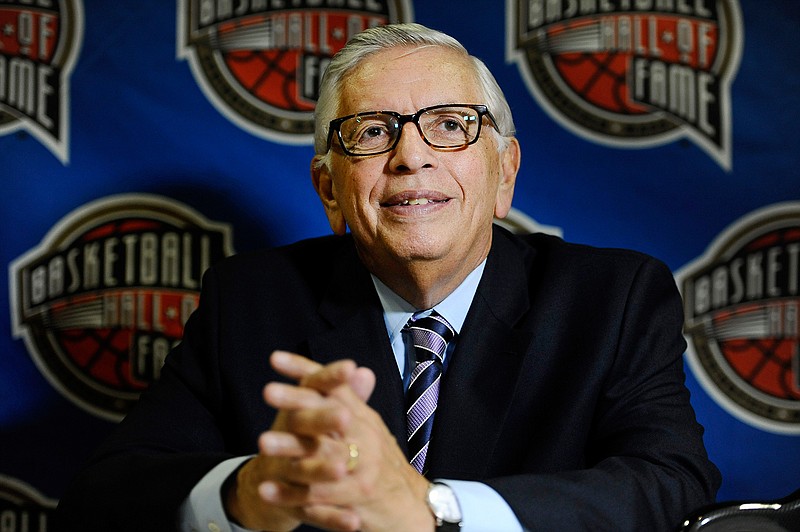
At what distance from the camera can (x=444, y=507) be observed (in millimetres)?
1181

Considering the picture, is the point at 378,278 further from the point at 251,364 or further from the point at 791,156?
the point at 791,156

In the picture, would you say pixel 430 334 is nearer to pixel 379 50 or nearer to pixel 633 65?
pixel 379 50

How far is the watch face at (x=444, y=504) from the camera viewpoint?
1.17 m

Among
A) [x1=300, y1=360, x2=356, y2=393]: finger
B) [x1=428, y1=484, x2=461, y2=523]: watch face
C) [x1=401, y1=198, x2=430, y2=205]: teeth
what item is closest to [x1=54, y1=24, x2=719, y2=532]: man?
[x1=401, y1=198, x2=430, y2=205]: teeth

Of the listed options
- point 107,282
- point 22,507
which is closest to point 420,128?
point 107,282

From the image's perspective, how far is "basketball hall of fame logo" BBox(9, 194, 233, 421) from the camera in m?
2.12

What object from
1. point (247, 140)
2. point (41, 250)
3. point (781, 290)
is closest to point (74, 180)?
point (41, 250)

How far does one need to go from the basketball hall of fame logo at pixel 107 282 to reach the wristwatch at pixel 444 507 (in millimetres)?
1079

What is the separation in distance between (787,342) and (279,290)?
109cm

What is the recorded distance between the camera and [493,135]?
1660 mm

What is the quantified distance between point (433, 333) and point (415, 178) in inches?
10.6

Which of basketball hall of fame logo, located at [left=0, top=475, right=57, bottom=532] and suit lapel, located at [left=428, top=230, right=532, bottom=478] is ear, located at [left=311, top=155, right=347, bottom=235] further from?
basketball hall of fame logo, located at [left=0, top=475, right=57, bottom=532]

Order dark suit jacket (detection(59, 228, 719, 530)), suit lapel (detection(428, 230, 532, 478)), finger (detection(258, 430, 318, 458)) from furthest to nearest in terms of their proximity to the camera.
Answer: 1. suit lapel (detection(428, 230, 532, 478))
2. dark suit jacket (detection(59, 228, 719, 530))
3. finger (detection(258, 430, 318, 458))

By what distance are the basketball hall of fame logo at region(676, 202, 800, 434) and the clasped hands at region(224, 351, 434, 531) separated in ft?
3.62
